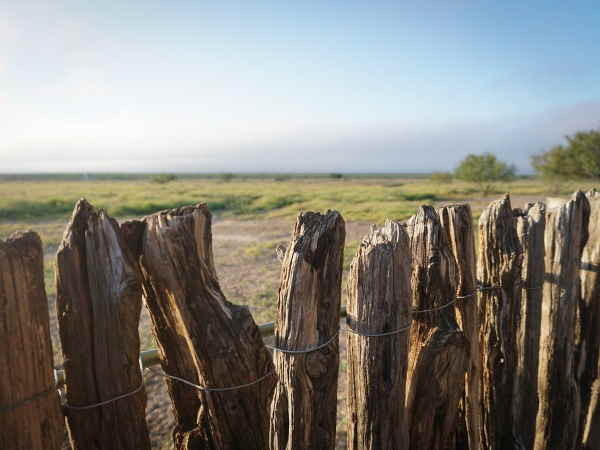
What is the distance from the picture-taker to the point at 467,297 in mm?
2271

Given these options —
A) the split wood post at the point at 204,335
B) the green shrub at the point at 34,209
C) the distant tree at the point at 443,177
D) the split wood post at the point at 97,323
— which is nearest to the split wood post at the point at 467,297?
the split wood post at the point at 204,335

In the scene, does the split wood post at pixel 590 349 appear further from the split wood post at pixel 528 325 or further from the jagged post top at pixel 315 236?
the jagged post top at pixel 315 236

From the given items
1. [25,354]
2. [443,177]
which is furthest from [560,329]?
[443,177]

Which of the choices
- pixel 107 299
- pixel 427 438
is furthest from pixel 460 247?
pixel 107 299

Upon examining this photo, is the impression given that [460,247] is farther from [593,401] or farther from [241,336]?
[593,401]

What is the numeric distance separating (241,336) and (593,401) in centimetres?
270

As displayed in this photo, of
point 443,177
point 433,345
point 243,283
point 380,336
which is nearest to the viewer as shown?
point 380,336

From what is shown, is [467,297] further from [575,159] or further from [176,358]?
[575,159]

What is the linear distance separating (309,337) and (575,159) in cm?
4313

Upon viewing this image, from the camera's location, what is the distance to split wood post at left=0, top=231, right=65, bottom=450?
1.28m

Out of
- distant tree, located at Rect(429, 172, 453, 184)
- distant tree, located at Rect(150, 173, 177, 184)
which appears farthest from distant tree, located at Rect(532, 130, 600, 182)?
distant tree, located at Rect(150, 173, 177, 184)

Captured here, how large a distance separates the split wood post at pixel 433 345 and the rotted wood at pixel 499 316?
48 centimetres

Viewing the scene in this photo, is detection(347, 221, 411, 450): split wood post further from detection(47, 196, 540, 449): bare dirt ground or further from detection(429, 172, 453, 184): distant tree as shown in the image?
detection(429, 172, 453, 184): distant tree

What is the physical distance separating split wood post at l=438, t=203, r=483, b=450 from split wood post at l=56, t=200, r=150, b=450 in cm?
164
